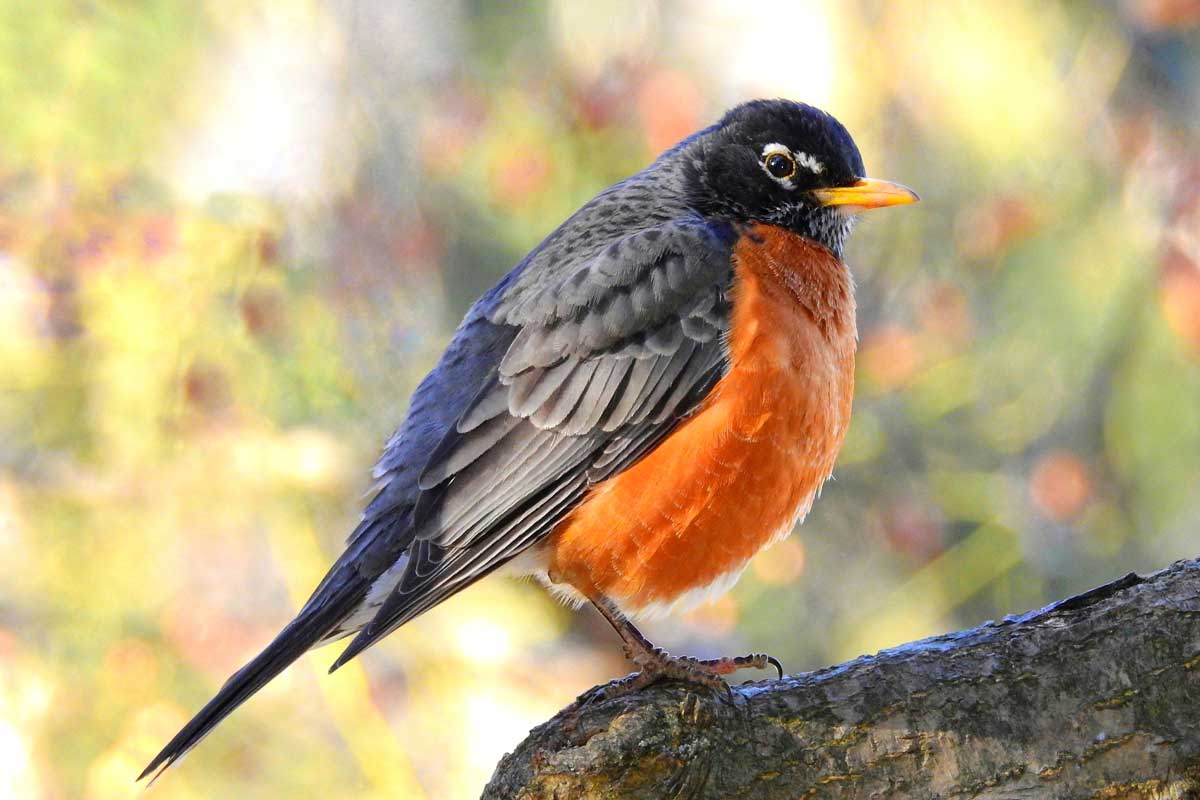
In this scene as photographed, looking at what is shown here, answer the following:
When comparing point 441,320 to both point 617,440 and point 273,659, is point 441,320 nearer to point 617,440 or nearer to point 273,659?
point 617,440

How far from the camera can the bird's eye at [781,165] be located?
401cm

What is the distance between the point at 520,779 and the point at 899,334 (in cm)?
419

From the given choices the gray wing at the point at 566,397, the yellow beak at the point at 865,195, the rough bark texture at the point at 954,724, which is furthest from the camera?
the yellow beak at the point at 865,195

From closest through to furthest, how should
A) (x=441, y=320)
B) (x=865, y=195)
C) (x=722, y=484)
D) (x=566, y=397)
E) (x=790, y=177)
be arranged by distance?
(x=722, y=484), (x=566, y=397), (x=865, y=195), (x=790, y=177), (x=441, y=320)

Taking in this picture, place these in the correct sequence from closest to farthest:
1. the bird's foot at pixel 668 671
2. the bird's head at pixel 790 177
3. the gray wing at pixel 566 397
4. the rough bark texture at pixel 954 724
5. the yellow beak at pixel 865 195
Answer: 1. the rough bark texture at pixel 954 724
2. the bird's foot at pixel 668 671
3. the gray wing at pixel 566 397
4. the yellow beak at pixel 865 195
5. the bird's head at pixel 790 177

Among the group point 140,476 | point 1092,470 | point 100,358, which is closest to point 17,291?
point 100,358

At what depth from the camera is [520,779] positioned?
8.26ft

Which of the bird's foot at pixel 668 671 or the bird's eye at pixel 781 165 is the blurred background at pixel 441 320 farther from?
the bird's foot at pixel 668 671

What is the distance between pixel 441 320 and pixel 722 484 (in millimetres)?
2796

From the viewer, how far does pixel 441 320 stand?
5816 millimetres

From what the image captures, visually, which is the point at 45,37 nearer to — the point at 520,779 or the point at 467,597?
the point at 467,597

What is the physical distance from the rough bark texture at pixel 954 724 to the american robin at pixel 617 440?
352mm

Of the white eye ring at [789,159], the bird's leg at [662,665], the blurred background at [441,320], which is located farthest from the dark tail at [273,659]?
the blurred background at [441,320]

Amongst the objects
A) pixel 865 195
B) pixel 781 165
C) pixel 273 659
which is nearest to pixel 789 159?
pixel 781 165
